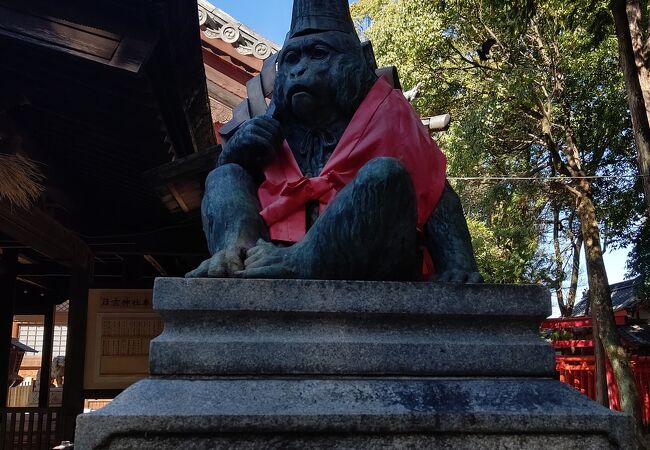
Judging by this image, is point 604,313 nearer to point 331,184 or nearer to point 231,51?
point 231,51

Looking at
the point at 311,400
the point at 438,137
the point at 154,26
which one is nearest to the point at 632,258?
the point at 438,137

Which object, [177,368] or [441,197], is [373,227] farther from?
[177,368]

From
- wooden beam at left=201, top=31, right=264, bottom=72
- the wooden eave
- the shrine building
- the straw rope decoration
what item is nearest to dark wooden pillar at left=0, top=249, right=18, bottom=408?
the shrine building

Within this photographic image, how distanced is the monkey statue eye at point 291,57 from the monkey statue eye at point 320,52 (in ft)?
0.23

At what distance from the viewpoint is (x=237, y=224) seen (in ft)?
7.22

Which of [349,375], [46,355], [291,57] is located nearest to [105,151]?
[291,57]

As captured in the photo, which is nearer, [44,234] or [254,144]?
[254,144]

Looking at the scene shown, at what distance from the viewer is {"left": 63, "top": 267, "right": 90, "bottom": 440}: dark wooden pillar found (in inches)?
250

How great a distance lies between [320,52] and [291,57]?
0.41 feet

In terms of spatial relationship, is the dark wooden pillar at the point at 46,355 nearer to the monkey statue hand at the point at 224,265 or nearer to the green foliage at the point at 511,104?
the green foliage at the point at 511,104

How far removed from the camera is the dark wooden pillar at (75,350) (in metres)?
6.34

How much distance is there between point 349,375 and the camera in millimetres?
1894

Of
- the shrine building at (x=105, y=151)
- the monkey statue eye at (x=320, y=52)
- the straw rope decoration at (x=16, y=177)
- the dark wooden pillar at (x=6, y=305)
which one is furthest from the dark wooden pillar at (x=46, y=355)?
the monkey statue eye at (x=320, y=52)

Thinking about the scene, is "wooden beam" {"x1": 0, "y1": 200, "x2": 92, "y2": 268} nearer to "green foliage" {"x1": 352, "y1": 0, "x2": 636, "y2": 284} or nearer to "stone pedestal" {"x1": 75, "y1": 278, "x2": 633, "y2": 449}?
"stone pedestal" {"x1": 75, "y1": 278, "x2": 633, "y2": 449}
